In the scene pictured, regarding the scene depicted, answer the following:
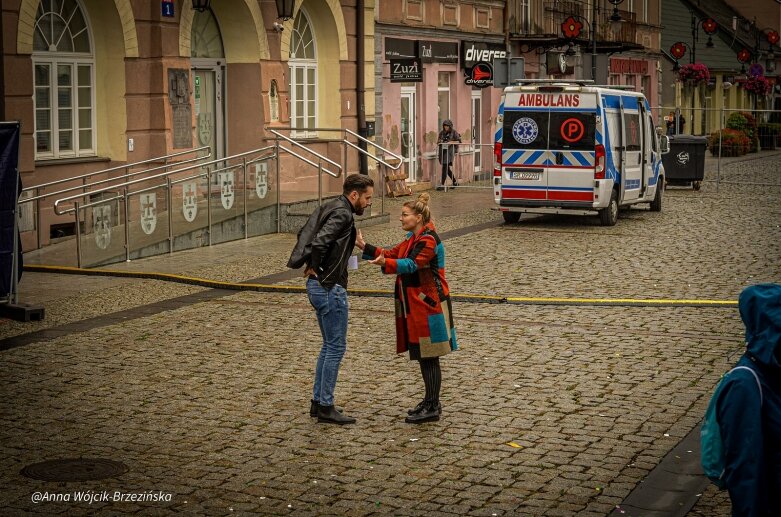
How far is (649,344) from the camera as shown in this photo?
12180mm

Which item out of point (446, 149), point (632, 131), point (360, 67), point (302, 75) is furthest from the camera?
point (446, 149)

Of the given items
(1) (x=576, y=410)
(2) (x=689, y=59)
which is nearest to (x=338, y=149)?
(1) (x=576, y=410)

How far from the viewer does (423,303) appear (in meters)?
9.25

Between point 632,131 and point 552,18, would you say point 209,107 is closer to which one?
point 632,131

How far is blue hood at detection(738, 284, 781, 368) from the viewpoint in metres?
4.70

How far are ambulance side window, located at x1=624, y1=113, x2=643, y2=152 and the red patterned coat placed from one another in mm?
→ 14750

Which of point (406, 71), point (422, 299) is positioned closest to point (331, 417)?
point (422, 299)

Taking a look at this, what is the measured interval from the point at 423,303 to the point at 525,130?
1368cm

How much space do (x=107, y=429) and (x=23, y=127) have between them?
35.9 ft

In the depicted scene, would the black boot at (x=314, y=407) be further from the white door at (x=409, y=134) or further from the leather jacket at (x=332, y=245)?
the white door at (x=409, y=134)

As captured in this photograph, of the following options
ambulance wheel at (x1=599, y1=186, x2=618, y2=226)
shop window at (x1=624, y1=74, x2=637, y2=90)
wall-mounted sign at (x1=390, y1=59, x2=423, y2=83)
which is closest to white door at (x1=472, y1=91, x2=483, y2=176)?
wall-mounted sign at (x1=390, y1=59, x2=423, y2=83)

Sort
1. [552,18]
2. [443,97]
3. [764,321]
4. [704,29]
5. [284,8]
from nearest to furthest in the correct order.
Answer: [764,321], [284,8], [443,97], [552,18], [704,29]

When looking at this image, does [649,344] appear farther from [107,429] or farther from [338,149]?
[338,149]

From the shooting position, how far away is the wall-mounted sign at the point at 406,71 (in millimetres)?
30375
